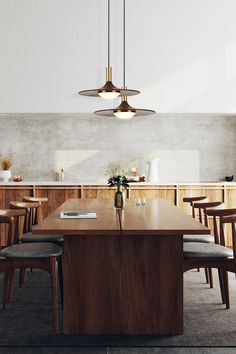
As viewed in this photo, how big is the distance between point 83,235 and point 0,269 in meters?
0.82

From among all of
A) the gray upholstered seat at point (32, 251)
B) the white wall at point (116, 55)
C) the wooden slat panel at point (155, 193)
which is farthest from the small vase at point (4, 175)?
the gray upholstered seat at point (32, 251)

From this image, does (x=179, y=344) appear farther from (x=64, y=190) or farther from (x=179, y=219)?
(x=64, y=190)

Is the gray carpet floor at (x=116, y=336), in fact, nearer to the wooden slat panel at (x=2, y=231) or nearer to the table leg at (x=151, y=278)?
the table leg at (x=151, y=278)

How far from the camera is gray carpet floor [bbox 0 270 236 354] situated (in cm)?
347

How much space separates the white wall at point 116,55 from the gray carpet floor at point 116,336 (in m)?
3.55

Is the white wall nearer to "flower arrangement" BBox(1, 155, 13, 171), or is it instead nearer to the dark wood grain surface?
"flower arrangement" BBox(1, 155, 13, 171)

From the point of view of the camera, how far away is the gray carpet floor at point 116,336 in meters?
3.47

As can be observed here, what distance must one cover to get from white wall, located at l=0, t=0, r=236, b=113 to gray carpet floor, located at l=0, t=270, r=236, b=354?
11.6 feet

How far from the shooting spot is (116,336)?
12.2 ft

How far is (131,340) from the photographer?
3.65m

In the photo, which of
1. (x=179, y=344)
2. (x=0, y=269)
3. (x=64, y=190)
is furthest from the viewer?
(x=64, y=190)

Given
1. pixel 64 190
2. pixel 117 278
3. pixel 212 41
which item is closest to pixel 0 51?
pixel 64 190

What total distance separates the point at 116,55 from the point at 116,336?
4817 millimetres

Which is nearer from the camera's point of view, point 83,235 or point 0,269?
point 83,235
